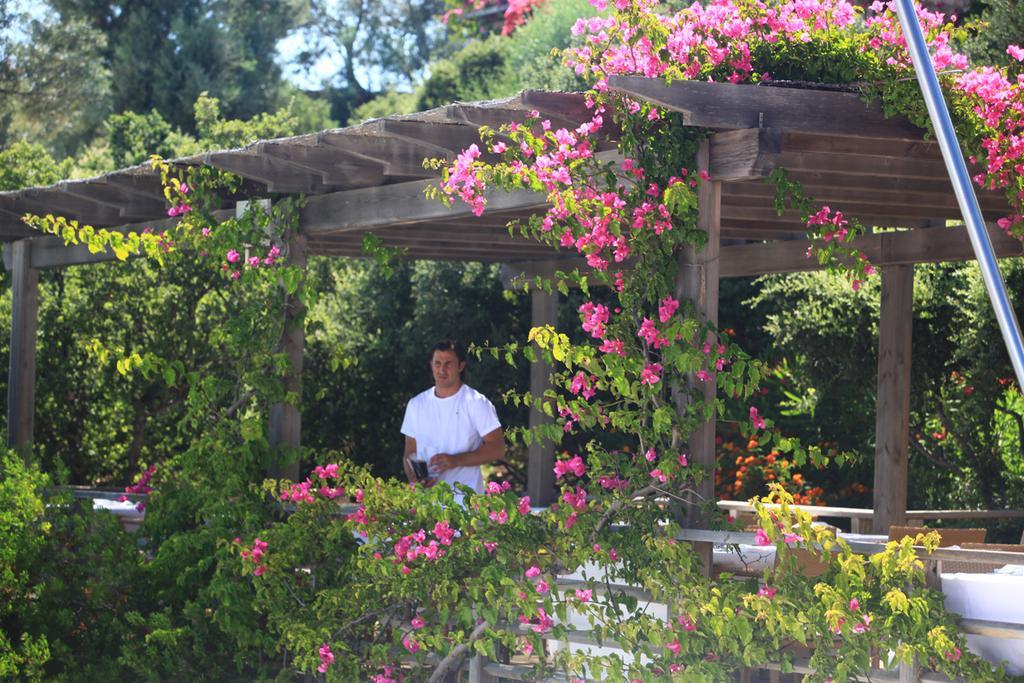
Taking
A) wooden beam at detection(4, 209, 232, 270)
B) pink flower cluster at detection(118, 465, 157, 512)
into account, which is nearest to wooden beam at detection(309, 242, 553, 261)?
wooden beam at detection(4, 209, 232, 270)

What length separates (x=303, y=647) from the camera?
652cm

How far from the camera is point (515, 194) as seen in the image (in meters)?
6.65

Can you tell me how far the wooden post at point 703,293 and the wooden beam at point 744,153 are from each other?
0.05m

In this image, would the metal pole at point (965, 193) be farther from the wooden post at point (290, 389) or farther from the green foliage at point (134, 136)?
the green foliage at point (134, 136)

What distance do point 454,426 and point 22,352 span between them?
4452 mm

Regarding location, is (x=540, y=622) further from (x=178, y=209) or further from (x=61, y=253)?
(x=61, y=253)

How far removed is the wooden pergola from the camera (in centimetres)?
544

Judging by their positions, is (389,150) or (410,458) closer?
(389,150)

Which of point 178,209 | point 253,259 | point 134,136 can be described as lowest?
point 253,259

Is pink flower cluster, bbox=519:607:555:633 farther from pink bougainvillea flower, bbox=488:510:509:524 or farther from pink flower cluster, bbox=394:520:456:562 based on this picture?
pink flower cluster, bbox=394:520:456:562

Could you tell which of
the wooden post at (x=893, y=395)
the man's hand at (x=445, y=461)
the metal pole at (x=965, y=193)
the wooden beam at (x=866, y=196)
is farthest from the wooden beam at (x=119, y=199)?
the metal pole at (x=965, y=193)

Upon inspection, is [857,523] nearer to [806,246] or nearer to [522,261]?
[806,246]

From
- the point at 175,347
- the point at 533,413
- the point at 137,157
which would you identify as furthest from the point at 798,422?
the point at 137,157

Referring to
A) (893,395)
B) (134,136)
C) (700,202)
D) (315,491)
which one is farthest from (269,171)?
(134,136)
